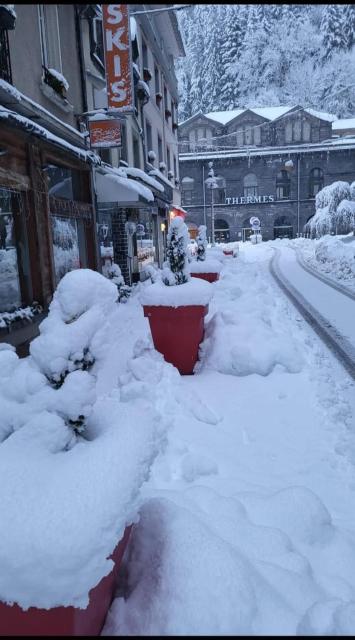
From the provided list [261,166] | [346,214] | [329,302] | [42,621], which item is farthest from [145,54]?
[261,166]

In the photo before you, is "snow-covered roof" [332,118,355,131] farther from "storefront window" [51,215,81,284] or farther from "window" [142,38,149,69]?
"storefront window" [51,215,81,284]

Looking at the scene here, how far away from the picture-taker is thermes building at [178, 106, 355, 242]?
45844 millimetres

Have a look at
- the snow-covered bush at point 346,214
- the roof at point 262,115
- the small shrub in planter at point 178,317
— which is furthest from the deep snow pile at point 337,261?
the roof at point 262,115

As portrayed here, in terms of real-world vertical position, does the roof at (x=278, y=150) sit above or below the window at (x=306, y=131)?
below

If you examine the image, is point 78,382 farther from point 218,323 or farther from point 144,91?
point 144,91

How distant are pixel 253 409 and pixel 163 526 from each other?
2.26 metres

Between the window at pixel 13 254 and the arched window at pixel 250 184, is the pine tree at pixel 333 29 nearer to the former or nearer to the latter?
the arched window at pixel 250 184

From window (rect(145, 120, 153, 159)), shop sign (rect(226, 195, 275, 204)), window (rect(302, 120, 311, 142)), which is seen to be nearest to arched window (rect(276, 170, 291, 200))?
shop sign (rect(226, 195, 275, 204))

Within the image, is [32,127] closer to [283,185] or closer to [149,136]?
[149,136]

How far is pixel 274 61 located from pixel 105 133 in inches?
2400

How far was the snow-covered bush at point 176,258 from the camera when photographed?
17.7ft

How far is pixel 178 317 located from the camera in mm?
5078

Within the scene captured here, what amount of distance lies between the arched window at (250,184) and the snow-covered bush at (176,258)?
44493 millimetres

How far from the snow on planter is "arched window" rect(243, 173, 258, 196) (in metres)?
48.2
